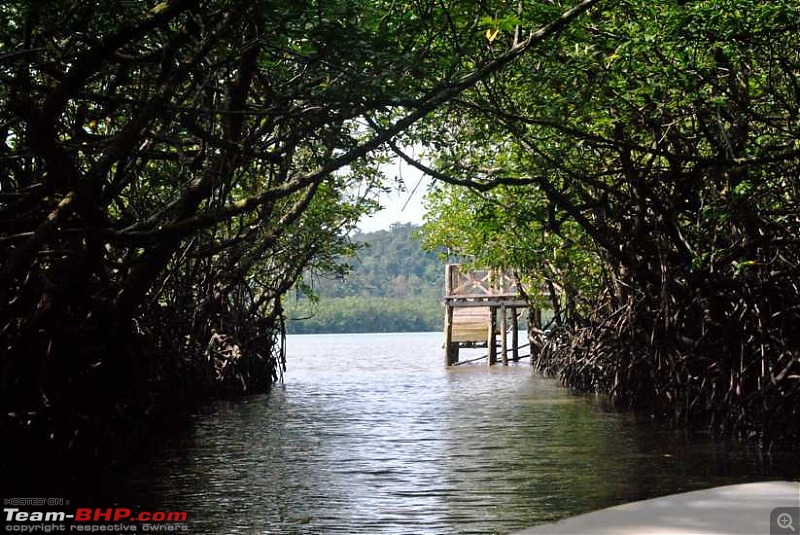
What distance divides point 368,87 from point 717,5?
8.66 ft

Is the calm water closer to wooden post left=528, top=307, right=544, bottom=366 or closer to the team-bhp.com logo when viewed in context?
the team-bhp.com logo

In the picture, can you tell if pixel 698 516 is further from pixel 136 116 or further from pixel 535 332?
pixel 535 332

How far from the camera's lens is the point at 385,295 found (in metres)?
94.6

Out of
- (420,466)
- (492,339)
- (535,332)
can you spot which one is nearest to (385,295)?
(492,339)

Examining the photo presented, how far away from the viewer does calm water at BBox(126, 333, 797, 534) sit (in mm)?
7391

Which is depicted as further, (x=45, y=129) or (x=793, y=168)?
(x=793, y=168)

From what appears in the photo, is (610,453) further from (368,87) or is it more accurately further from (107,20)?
(107,20)

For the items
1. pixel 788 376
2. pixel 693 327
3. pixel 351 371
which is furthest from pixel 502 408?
pixel 351 371

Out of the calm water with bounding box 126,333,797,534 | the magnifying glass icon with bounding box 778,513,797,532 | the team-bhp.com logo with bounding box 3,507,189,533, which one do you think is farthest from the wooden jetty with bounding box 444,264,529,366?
the magnifying glass icon with bounding box 778,513,797,532

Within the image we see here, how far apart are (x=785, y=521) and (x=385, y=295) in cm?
9246

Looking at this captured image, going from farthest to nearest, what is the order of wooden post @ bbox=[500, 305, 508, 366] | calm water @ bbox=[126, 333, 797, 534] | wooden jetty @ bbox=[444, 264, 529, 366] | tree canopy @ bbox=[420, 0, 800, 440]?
1. wooden jetty @ bbox=[444, 264, 529, 366]
2. wooden post @ bbox=[500, 305, 508, 366]
3. tree canopy @ bbox=[420, 0, 800, 440]
4. calm water @ bbox=[126, 333, 797, 534]

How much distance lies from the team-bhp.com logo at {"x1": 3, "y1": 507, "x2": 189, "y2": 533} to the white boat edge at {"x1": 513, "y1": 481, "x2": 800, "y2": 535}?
513 cm

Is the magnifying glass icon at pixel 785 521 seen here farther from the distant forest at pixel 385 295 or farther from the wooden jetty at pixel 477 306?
the distant forest at pixel 385 295

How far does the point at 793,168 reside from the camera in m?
9.55
